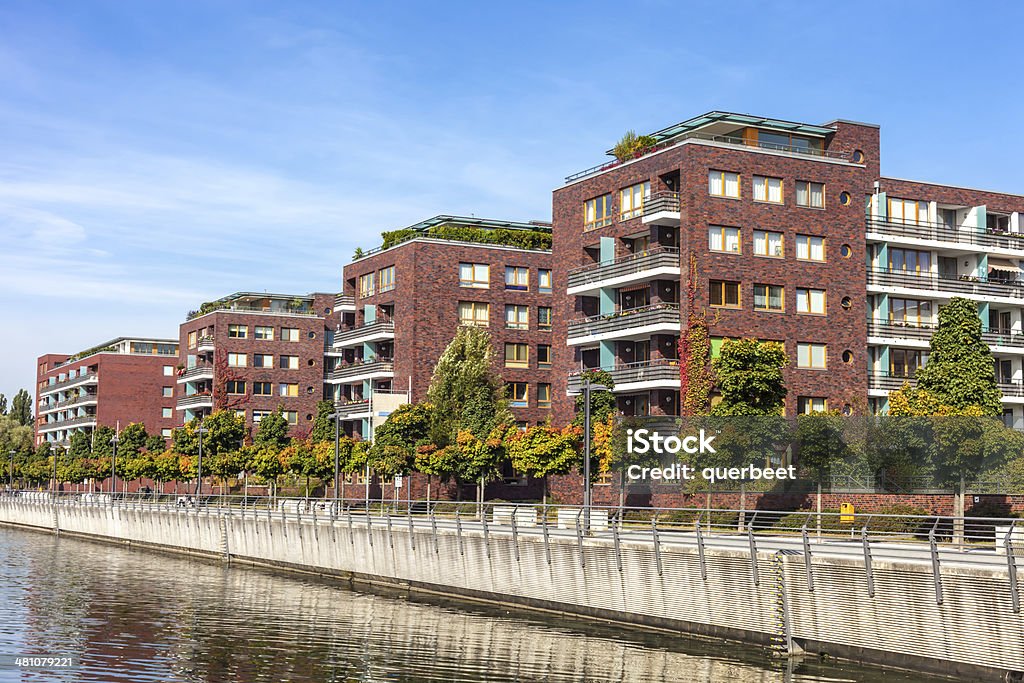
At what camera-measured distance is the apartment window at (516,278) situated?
89.4 meters

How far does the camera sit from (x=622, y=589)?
3800cm

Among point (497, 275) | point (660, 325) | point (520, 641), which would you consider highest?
point (497, 275)

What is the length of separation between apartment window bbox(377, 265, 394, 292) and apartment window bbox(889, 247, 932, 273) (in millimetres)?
34859

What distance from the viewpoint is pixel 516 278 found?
89812mm

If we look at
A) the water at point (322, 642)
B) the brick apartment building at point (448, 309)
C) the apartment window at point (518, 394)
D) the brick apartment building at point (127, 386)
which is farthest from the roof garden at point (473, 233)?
the brick apartment building at point (127, 386)

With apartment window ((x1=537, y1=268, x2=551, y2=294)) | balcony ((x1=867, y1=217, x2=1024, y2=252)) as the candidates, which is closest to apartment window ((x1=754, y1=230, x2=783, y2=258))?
balcony ((x1=867, y1=217, x2=1024, y2=252))

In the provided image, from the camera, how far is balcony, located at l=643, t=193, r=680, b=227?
6437 centimetres

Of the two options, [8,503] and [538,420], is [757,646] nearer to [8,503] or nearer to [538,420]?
[538,420]

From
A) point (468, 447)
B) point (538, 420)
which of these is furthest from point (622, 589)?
point (538, 420)

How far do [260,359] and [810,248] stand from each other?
6413 cm

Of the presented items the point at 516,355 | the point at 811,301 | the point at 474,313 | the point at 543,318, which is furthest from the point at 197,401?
the point at 811,301

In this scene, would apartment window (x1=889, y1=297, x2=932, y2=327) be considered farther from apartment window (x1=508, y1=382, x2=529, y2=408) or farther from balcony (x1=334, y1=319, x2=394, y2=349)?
balcony (x1=334, y1=319, x2=394, y2=349)

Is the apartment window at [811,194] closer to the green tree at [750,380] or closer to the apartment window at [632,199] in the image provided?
the apartment window at [632,199]

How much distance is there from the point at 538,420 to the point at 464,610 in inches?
1759
